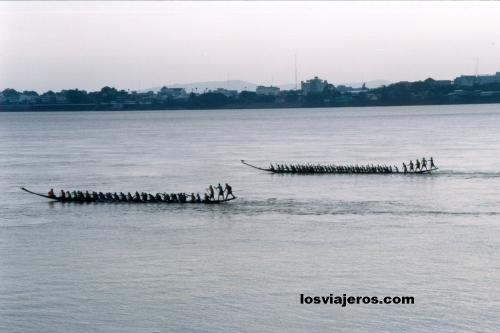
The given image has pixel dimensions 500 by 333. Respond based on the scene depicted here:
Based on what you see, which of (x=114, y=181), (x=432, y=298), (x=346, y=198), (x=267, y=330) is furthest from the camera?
(x=114, y=181)

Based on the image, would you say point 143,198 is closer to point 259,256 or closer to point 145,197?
point 145,197

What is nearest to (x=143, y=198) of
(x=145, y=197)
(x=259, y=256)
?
(x=145, y=197)

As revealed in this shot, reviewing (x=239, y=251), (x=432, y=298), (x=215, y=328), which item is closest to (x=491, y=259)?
(x=432, y=298)

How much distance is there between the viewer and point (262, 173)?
102750 mm

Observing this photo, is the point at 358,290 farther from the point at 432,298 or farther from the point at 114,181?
the point at 114,181

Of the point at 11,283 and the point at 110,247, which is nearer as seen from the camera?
the point at 11,283

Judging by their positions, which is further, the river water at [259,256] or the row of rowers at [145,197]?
the row of rowers at [145,197]

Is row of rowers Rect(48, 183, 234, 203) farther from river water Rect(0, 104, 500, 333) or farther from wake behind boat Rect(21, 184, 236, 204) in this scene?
river water Rect(0, 104, 500, 333)

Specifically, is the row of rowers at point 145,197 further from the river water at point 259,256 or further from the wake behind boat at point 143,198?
the river water at point 259,256

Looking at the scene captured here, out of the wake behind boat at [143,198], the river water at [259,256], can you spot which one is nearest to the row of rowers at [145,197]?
the wake behind boat at [143,198]

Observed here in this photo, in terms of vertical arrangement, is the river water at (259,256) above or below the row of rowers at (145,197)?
below

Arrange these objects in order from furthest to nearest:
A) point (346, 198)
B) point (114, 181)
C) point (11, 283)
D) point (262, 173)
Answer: point (262, 173), point (114, 181), point (346, 198), point (11, 283)

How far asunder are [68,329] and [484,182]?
6077cm

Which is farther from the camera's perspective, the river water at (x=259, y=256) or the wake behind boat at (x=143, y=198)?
the wake behind boat at (x=143, y=198)
